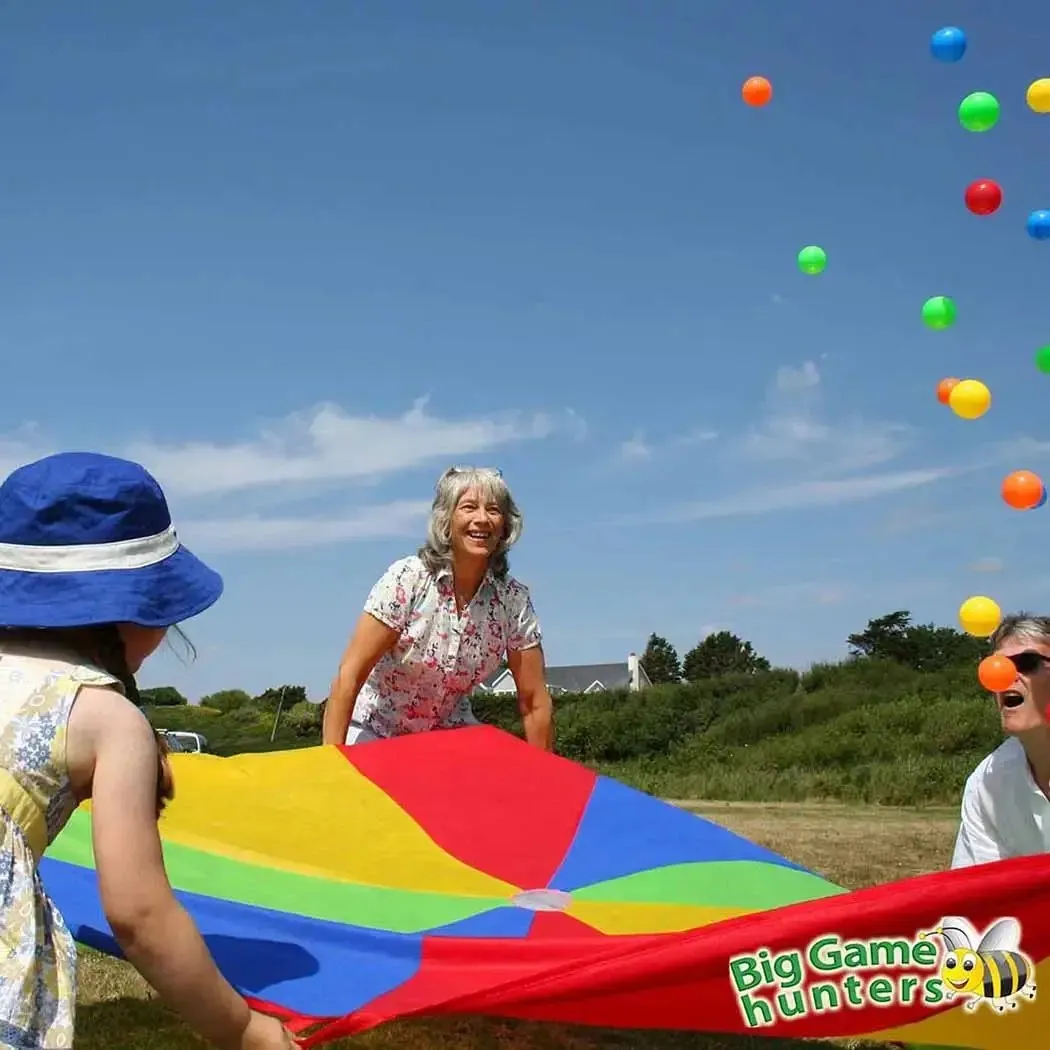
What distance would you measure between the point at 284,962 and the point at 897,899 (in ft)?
3.57

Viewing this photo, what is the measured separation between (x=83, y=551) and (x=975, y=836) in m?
1.99

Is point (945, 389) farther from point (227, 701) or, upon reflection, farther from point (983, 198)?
point (227, 701)

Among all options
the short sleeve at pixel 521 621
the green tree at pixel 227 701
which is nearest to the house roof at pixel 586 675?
the green tree at pixel 227 701

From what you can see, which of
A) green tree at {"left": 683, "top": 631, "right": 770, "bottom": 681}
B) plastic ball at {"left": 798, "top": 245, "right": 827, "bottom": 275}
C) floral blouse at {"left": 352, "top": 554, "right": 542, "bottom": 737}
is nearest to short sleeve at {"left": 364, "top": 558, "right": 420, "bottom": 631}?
floral blouse at {"left": 352, "top": 554, "right": 542, "bottom": 737}

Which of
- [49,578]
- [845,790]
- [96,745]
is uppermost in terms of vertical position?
[49,578]

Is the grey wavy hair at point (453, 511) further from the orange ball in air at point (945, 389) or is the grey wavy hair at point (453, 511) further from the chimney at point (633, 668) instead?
the chimney at point (633, 668)

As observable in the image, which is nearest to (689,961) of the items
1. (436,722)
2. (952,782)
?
(436,722)

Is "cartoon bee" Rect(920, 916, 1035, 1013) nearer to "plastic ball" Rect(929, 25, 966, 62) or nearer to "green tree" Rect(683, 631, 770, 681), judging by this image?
"plastic ball" Rect(929, 25, 966, 62)

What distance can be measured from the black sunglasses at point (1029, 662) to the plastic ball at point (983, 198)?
1.36 meters

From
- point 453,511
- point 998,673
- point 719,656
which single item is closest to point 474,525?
point 453,511

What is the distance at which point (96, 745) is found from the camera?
1540mm

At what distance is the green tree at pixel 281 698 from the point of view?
19297 mm

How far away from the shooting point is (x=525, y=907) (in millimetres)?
2617

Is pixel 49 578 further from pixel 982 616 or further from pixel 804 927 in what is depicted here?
→ pixel 982 616
